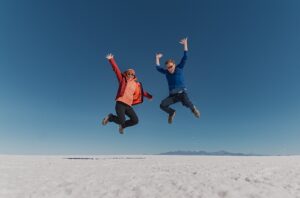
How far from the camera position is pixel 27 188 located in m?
6.07

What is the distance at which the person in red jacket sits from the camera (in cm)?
1083

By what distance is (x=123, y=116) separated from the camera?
11.1 metres

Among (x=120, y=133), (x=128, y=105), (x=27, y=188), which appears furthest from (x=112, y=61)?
(x=27, y=188)

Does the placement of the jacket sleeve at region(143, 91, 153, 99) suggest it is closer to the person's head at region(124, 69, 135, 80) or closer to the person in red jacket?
the person in red jacket

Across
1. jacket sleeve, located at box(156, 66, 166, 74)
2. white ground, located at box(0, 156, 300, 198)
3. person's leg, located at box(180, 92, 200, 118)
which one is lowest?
white ground, located at box(0, 156, 300, 198)

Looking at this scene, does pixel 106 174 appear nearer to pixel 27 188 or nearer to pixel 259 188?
pixel 27 188

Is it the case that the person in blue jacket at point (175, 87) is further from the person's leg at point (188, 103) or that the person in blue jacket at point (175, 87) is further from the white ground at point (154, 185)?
the white ground at point (154, 185)

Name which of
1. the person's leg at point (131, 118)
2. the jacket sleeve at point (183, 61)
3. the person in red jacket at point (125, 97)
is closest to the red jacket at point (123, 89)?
the person in red jacket at point (125, 97)

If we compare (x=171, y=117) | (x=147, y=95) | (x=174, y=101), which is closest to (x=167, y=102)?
(x=174, y=101)

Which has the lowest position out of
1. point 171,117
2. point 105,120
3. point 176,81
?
point 105,120

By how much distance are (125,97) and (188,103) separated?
2.59 metres

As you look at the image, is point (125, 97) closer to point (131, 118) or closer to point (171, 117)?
point (131, 118)

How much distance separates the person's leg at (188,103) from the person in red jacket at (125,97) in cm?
166

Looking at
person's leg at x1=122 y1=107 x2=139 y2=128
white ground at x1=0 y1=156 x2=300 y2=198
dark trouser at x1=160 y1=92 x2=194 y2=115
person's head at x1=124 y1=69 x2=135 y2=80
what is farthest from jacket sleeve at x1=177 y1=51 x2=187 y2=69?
white ground at x1=0 y1=156 x2=300 y2=198
